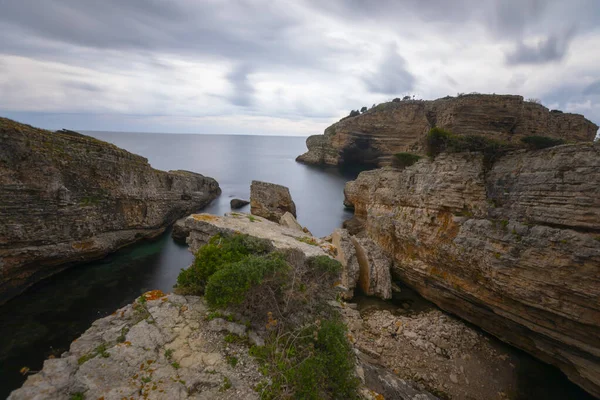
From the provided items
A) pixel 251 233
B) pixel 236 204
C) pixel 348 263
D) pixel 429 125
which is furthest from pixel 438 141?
pixel 429 125

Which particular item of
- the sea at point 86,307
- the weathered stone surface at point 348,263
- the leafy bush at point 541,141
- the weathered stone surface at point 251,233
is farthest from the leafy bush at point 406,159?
the weathered stone surface at point 251,233

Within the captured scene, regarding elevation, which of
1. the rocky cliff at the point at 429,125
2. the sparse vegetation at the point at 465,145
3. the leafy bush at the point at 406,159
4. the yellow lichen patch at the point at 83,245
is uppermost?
the rocky cliff at the point at 429,125

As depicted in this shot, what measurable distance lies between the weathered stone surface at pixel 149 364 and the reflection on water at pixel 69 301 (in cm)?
610

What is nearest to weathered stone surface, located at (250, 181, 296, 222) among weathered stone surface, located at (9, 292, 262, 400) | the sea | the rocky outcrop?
the sea

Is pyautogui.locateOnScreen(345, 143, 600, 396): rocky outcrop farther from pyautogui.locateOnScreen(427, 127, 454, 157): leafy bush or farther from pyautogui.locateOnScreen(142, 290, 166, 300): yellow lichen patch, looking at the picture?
pyautogui.locateOnScreen(142, 290, 166, 300): yellow lichen patch

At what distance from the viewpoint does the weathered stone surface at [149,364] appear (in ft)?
14.6

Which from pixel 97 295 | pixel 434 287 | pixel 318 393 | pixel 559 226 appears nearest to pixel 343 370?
pixel 318 393

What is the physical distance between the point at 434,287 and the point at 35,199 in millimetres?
19687

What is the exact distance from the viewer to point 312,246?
8773 mm

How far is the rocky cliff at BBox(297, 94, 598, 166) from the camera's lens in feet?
79.1

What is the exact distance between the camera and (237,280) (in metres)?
6.33

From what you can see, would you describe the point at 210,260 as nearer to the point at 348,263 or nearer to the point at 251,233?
the point at 251,233

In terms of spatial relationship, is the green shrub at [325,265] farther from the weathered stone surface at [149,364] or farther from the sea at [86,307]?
the sea at [86,307]

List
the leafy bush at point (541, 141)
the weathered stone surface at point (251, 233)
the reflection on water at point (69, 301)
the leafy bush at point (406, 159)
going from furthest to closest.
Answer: the leafy bush at point (406, 159)
the leafy bush at point (541, 141)
the reflection on water at point (69, 301)
the weathered stone surface at point (251, 233)
